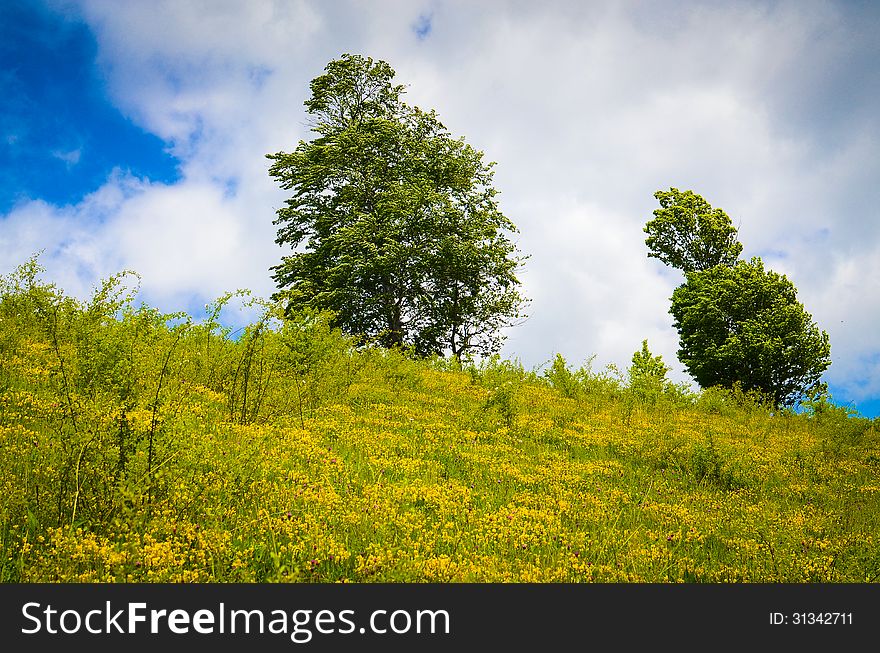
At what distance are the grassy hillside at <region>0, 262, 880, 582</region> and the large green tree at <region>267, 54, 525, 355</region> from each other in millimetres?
10671

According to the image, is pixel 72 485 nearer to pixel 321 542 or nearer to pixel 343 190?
pixel 321 542

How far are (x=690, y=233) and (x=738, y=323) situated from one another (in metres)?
5.59

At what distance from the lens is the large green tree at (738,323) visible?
24562 millimetres

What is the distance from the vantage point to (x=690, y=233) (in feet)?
93.0

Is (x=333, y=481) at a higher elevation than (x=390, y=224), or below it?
below

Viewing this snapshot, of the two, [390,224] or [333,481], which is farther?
[390,224]

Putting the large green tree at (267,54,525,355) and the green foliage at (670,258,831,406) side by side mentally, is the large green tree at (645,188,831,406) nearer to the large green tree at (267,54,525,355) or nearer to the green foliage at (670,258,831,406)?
the green foliage at (670,258,831,406)

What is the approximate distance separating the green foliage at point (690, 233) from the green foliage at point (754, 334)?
5.79 ft

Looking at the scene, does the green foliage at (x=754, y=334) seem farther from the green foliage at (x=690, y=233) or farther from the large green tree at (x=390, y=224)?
the large green tree at (x=390, y=224)

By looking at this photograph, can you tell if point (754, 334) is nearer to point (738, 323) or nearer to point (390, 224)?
point (738, 323)

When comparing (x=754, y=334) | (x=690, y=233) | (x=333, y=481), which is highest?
(x=690, y=233)

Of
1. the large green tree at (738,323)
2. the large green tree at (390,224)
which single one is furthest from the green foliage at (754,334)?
the large green tree at (390,224)

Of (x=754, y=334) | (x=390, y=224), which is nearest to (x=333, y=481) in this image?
(x=390, y=224)
